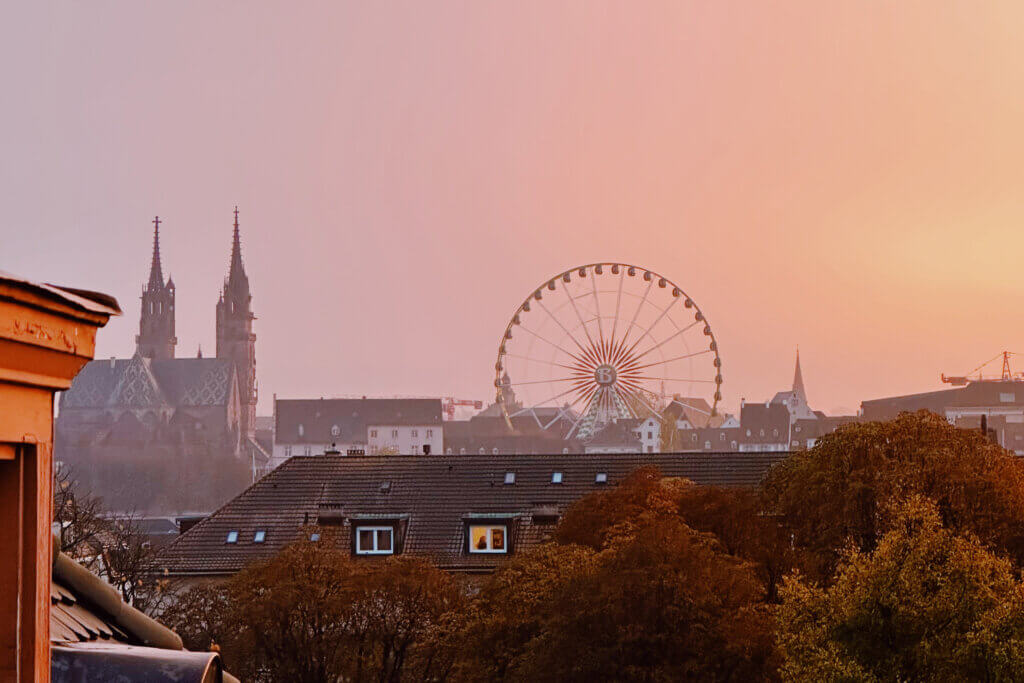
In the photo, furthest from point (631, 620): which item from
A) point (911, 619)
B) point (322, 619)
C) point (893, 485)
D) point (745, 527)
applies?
point (745, 527)

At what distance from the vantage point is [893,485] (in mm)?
39438

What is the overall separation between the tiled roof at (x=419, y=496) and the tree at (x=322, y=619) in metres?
12.2

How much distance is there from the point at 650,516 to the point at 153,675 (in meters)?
36.6

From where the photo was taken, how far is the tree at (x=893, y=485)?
129 ft

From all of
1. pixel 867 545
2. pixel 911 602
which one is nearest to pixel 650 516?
pixel 867 545

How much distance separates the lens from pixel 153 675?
156 inches

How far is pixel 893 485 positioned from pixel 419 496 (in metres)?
26.0

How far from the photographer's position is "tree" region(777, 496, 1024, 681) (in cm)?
2820

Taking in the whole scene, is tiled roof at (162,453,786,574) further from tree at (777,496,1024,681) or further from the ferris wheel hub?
the ferris wheel hub

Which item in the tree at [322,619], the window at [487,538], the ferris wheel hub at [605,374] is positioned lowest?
the tree at [322,619]

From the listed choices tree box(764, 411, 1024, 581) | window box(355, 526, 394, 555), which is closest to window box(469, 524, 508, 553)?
window box(355, 526, 394, 555)

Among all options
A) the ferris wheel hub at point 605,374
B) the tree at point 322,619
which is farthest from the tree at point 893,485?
the ferris wheel hub at point 605,374

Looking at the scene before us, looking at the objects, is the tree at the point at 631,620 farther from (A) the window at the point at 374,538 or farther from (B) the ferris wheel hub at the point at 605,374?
(B) the ferris wheel hub at the point at 605,374

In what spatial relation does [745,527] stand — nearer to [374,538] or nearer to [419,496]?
[374,538]
